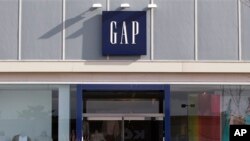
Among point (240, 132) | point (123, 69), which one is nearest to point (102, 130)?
point (123, 69)

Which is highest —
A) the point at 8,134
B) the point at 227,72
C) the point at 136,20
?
the point at 136,20

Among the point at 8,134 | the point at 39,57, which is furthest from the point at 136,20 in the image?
the point at 8,134

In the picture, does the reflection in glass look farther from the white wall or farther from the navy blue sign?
the navy blue sign

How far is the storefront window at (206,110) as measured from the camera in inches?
781

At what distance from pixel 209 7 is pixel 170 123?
3263 mm

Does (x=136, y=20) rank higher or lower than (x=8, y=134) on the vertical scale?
higher

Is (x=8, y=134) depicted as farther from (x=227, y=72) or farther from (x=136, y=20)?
(x=227, y=72)

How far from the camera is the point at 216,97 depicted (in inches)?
787

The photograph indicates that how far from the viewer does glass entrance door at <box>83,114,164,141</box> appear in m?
19.9

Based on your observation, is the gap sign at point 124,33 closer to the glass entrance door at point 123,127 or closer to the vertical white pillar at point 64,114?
the vertical white pillar at point 64,114

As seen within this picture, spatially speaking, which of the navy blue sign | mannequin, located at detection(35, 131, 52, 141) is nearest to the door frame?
mannequin, located at detection(35, 131, 52, 141)

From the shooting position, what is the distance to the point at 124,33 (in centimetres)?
1950

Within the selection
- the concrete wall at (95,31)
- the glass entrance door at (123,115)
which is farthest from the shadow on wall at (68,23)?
the glass entrance door at (123,115)

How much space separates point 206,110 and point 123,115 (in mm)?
2244
